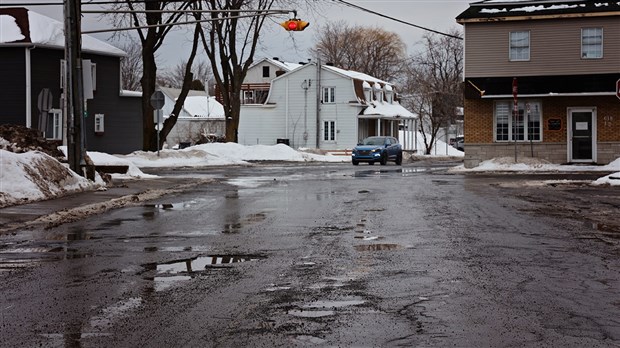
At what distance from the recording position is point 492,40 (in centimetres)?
3656

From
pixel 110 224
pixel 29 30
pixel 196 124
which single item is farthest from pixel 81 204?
pixel 196 124

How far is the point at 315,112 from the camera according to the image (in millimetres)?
72000

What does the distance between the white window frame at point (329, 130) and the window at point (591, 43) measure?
123ft

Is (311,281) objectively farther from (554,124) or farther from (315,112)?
(315,112)

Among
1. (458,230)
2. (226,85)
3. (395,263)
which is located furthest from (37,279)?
(226,85)

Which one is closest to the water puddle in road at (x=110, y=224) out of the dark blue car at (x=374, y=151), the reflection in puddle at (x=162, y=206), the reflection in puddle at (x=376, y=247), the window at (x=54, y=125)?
the reflection in puddle at (x=162, y=206)

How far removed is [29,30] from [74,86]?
30.0 m

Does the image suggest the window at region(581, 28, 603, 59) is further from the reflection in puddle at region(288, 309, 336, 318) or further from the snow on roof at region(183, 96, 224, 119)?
the snow on roof at region(183, 96, 224, 119)

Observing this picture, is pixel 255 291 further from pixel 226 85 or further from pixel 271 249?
pixel 226 85

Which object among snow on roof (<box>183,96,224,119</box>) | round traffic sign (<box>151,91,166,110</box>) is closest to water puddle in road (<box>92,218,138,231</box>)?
round traffic sign (<box>151,91,166,110</box>)

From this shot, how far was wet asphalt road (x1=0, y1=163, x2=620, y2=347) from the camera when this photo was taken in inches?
252

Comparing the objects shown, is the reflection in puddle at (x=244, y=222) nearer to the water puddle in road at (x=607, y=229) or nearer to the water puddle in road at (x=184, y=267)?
the water puddle in road at (x=184, y=267)

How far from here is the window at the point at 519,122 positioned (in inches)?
1439

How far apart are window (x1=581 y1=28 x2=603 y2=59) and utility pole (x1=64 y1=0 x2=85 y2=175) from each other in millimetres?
22710
